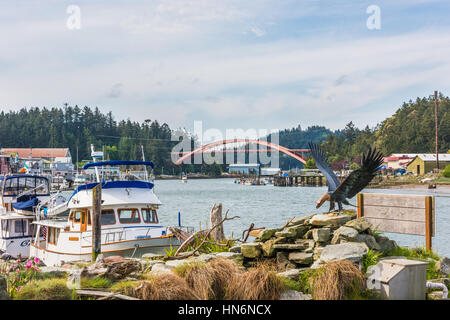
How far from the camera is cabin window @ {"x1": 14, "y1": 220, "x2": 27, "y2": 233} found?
2355 cm

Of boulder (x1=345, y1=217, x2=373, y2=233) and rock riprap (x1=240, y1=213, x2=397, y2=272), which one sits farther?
boulder (x1=345, y1=217, x2=373, y2=233)

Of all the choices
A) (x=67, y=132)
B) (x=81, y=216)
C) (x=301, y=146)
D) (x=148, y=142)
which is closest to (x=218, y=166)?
(x=148, y=142)

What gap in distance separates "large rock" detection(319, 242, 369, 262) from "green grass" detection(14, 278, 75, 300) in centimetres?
396

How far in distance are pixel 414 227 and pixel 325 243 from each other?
220 centimetres

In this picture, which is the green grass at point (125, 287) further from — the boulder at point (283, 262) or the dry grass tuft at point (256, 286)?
the boulder at point (283, 262)

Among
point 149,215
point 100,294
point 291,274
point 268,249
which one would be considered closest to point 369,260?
point 291,274

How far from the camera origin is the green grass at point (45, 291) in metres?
6.80

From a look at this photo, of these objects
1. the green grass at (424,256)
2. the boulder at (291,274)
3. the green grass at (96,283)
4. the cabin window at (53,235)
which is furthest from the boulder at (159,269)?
the cabin window at (53,235)

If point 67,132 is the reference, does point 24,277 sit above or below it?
below

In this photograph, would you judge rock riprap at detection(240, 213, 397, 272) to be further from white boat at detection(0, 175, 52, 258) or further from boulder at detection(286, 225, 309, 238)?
white boat at detection(0, 175, 52, 258)

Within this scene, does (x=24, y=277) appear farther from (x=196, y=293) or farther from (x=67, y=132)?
(x=67, y=132)

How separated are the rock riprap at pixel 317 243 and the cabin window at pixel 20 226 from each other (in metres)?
18.0

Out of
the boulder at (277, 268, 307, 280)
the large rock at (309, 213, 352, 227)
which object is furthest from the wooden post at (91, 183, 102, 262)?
the boulder at (277, 268, 307, 280)

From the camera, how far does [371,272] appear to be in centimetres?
726
